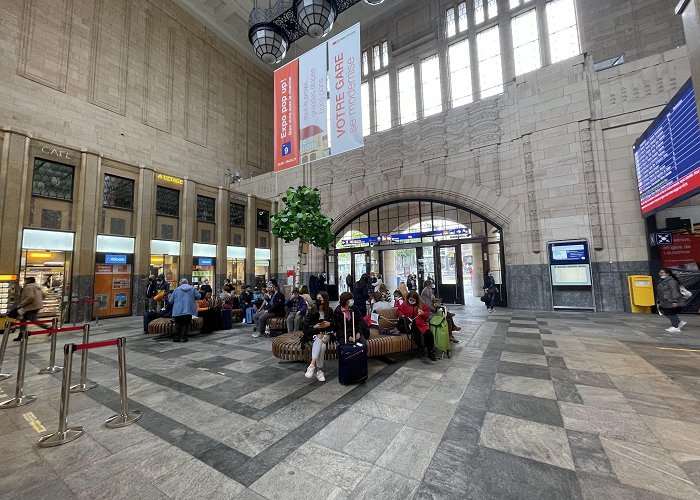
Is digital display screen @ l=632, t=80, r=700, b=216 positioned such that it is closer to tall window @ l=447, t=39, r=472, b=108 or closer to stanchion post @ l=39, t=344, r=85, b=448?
tall window @ l=447, t=39, r=472, b=108

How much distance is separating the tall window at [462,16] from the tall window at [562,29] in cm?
431

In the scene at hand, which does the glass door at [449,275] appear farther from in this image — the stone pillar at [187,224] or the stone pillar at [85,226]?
the stone pillar at [85,226]

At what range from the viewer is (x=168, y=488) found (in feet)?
7.80

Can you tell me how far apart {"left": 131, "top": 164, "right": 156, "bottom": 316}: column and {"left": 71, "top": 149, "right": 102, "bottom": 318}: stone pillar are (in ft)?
5.90

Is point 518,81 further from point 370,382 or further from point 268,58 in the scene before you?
point 370,382

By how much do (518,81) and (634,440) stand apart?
1467 cm

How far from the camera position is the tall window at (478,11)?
57.2 feet

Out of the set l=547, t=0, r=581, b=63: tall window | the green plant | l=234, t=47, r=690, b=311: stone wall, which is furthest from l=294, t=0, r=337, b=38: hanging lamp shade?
l=547, t=0, r=581, b=63: tall window

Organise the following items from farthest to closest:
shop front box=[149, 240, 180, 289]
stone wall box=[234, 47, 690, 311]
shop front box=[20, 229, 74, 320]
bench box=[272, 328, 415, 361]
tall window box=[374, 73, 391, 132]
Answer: tall window box=[374, 73, 391, 132] → shop front box=[149, 240, 180, 289] → shop front box=[20, 229, 74, 320] → stone wall box=[234, 47, 690, 311] → bench box=[272, 328, 415, 361]

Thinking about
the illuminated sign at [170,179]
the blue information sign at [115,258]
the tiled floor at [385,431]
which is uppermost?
the illuminated sign at [170,179]

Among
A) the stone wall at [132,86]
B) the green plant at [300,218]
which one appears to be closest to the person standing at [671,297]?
the green plant at [300,218]

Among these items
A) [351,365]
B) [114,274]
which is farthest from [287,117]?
[114,274]

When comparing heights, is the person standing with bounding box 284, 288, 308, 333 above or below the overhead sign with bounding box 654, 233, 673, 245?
below

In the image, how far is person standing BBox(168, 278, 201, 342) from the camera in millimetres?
7766
